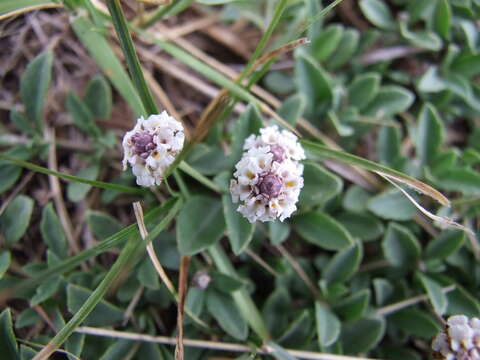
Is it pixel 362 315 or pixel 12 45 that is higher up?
pixel 12 45

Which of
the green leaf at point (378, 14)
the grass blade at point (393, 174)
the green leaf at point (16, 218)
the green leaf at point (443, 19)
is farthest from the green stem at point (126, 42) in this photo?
the green leaf at point (443, 19)

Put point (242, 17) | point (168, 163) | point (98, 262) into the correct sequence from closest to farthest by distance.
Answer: point (168, 163) < point (98, 262) < point (242, 17)

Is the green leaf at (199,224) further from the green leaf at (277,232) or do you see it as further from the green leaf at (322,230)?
the green leaf at (322,230)

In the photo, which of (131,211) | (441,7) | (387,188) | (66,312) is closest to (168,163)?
(131,211)

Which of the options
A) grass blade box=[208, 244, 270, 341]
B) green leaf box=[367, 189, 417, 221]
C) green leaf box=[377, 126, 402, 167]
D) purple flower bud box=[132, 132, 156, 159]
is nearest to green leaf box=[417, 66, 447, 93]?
green leaf box=[377, 126, 402, 167]

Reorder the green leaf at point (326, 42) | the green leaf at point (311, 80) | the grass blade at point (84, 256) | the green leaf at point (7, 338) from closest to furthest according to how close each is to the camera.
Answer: the grass blade at point (84, 256)
the green leaf at point (7, 338)
the green leaf at point (311, 80)
the green leaf at point (326, 42)

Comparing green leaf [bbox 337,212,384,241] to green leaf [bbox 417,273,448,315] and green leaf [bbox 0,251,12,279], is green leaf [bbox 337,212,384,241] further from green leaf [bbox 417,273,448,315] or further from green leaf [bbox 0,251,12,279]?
green leaf [bbox 0,251,12,279]

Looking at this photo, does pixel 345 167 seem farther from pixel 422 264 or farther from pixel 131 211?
pixel 131 211
